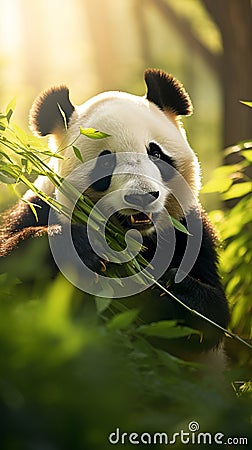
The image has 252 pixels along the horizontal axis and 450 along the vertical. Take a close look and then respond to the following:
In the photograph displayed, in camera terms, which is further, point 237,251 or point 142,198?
point 237,251

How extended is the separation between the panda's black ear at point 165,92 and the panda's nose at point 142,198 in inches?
22.9

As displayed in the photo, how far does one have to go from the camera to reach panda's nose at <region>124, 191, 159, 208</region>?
168 centimetres

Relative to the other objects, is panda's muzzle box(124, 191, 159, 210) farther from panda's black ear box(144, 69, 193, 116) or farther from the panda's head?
panda's black ear box(144, 69, 193, 116)

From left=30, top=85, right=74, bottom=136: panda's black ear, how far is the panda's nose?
476mm

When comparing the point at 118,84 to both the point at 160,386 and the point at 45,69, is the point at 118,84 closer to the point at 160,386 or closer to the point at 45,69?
the point at 45,69

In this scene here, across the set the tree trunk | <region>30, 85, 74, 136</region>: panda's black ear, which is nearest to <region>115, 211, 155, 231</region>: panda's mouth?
<region>30, 85, 74, 136</region>: panda's black ear

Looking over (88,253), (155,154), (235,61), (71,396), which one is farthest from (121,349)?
(235,61)

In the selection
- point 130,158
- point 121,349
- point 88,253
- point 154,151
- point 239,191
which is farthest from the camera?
point 239,191

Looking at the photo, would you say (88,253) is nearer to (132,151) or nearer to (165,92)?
(132,151)

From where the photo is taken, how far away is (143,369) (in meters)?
0.78

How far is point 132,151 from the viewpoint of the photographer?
189 cm

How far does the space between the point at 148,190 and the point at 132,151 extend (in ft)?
0.79

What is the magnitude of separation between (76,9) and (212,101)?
16.5 ft

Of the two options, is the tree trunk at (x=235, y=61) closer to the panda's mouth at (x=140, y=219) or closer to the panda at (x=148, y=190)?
the panda at (x=148, y=190)
